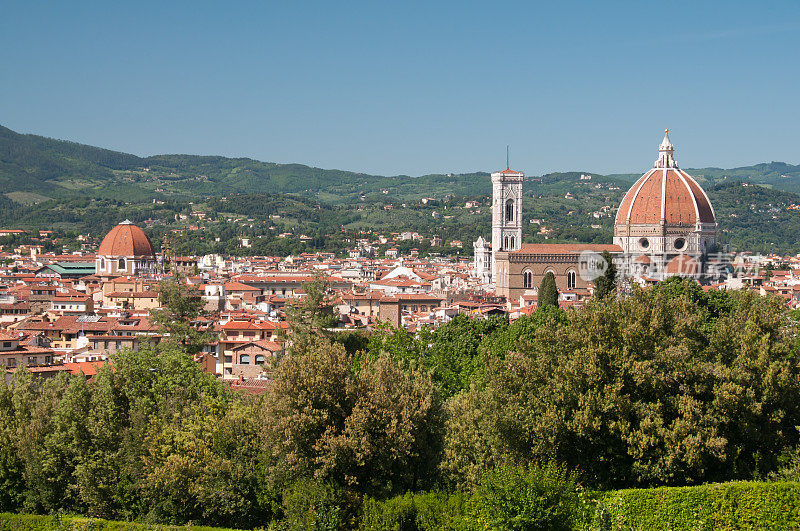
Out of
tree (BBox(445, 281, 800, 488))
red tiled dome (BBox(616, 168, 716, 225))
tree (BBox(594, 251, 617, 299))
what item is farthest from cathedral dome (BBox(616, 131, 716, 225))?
tree (BBox(445, 281, 800, 488))

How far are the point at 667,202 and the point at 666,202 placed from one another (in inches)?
4.5

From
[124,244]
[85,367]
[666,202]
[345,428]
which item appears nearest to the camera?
[345,428]

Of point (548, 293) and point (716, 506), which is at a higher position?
point (548, 293)

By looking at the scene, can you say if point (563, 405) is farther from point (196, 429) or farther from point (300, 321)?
point (300, 321)

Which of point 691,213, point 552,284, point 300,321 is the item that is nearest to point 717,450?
point 300,321

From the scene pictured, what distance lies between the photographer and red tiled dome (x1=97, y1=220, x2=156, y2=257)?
95.4 m

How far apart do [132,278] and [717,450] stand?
6445 cm

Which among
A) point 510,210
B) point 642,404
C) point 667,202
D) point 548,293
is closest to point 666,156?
point 667,202

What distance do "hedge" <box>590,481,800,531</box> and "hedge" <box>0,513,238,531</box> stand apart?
7189 mm

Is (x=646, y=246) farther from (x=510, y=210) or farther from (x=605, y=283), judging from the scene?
(x=605, y=283)

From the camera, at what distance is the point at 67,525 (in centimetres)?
1716

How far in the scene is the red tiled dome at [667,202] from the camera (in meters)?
71.6

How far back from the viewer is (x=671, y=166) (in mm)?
76312

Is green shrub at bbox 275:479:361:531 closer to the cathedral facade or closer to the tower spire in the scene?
the cathedral facade
